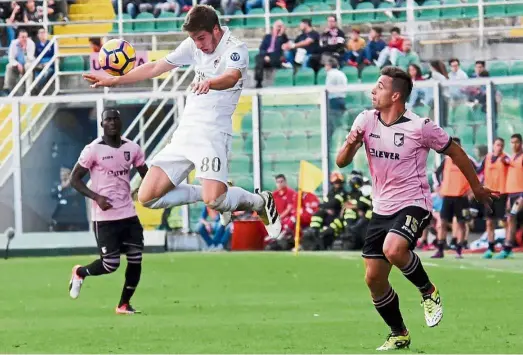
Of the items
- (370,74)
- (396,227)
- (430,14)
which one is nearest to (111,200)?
(396,227)

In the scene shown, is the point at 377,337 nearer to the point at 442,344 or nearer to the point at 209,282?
the point at 442,344

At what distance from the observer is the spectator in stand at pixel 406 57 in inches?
1149

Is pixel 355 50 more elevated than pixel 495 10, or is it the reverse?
pixel 495 10

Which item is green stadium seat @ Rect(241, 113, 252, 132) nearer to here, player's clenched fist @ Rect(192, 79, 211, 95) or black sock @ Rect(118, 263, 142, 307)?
black sock @ Rect(118, 263, 142, 307)

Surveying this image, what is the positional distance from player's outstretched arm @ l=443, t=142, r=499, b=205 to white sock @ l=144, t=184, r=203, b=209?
295 centimetres

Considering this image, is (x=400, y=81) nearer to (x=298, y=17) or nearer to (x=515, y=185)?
(x=515, y=185)

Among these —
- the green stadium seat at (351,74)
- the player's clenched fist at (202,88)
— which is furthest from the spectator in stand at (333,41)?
the player's clenched fist at (202,88)

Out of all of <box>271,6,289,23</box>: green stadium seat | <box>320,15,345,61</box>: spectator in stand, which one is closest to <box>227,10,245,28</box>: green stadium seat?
<box>271,6,289,23</box>: green stadium seat

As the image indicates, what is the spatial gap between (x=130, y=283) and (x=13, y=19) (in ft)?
66.1

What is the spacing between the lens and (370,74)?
97.6ft

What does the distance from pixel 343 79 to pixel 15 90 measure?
23.7ft

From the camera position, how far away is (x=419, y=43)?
102ft

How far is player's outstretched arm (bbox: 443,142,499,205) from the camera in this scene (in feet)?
32.6

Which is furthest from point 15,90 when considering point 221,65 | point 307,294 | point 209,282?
point 221,65
